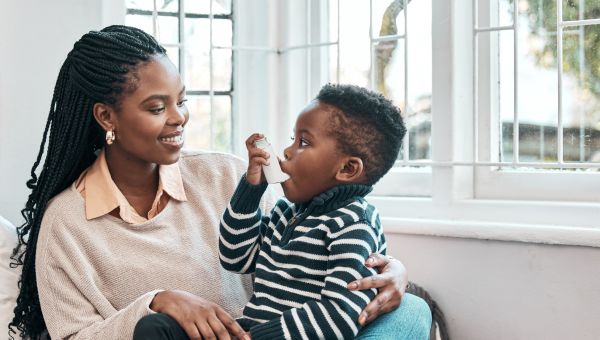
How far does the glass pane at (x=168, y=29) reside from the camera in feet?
8.21

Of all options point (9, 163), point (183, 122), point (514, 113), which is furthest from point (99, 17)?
point (514, 113)

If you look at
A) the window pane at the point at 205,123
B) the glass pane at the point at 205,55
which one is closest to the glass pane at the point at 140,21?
the glass pane at the point at 205,55

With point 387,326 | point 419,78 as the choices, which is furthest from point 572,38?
point 387,326

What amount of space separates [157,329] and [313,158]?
1.49 feet

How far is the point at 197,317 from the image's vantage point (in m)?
1.48

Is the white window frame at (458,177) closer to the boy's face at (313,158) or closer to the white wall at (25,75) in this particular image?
the boy's face at (313,158)

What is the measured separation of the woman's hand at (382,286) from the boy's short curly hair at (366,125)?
0.19 m

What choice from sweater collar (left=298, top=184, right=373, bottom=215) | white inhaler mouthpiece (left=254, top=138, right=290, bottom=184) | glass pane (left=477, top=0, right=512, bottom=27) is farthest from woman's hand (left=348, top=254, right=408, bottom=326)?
glass pane (left=477, top=0, right=512, bottom=27)

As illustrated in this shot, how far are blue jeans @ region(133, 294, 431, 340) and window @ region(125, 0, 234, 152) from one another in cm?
111

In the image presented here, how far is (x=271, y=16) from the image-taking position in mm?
2586

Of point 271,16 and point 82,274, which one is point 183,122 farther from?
point 271,16

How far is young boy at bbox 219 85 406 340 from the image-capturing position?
4.83 feet

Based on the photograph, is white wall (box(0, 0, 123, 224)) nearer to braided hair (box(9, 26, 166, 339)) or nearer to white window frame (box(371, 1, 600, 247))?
braided hair (box(9, 26, 166, 339))

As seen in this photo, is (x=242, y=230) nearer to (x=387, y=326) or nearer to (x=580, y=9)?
(x=387, y=326)
